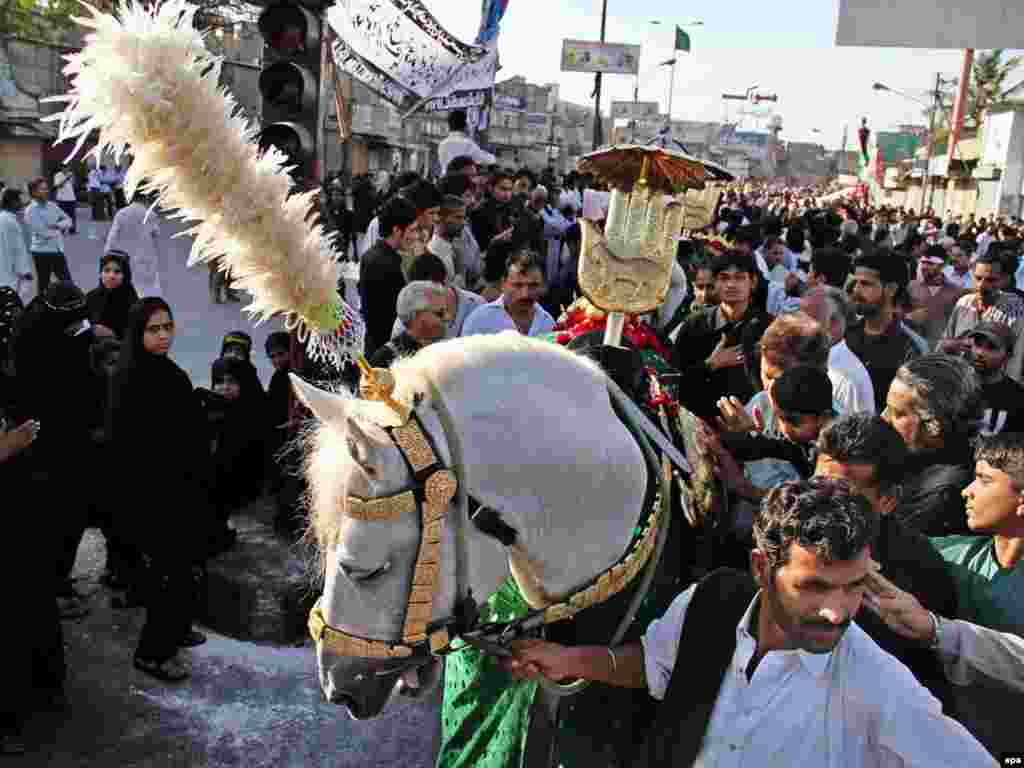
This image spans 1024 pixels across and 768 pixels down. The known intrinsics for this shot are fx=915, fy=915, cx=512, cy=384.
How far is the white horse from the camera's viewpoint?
1996 millimetres

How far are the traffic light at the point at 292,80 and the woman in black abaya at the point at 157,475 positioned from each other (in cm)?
124

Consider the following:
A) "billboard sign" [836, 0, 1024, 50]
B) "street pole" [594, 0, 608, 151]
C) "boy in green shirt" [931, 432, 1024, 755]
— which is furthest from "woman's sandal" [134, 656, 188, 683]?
"street pole" [594, 0, 608, 151]

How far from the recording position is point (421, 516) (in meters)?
1.98

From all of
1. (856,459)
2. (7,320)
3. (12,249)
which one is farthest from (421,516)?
(12,249)

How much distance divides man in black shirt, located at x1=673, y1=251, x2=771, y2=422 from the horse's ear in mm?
2602

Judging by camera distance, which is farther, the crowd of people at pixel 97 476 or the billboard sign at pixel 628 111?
the billboard sign at pixel 628 111

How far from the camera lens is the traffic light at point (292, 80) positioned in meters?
5.17

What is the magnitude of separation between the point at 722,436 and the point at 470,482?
4.14 ft

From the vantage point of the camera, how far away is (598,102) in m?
27.2

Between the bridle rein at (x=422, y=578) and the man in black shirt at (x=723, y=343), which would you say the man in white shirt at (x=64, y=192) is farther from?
the bridle rein at (x=422, y=578)

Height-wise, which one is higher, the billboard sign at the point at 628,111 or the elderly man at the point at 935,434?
the billboard sign at the point at 628,111

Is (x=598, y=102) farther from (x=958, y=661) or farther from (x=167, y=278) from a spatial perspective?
(x=958, y=661)

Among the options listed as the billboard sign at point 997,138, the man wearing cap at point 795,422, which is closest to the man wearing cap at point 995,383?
the man wearing cap at point 795,422

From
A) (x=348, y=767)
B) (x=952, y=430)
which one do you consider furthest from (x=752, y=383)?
(x=348, y=767)
